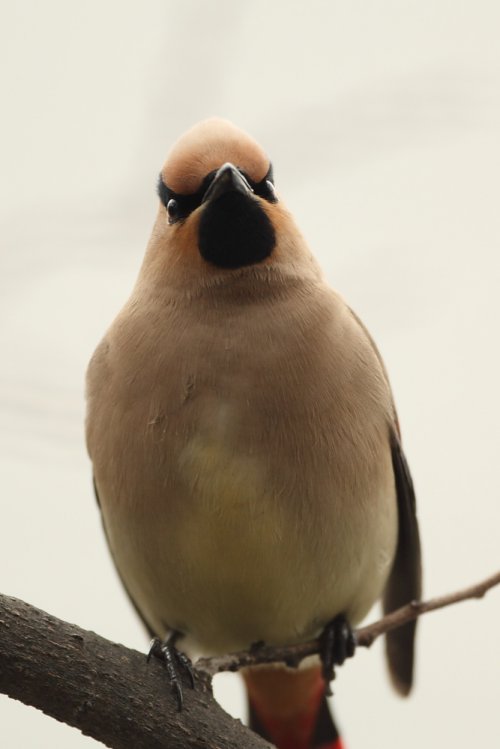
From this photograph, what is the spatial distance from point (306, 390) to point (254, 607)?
624 mm

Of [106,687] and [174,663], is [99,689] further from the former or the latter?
[174,663]

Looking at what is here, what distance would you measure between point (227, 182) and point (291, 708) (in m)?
1.75

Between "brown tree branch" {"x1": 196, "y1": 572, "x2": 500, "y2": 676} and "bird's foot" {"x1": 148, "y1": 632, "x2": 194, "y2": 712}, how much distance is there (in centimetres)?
4

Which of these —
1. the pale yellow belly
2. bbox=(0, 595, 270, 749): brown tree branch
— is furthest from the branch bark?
the pale yellow belly

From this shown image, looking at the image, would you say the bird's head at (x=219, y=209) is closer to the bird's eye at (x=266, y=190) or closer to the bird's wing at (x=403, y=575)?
the bird's eye at (x=266, y=190)

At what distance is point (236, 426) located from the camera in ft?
9.55

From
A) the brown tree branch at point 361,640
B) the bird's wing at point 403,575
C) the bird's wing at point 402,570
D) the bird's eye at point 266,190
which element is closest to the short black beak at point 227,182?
the bird's eye at point 266,190

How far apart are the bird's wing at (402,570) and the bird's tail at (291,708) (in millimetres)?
277

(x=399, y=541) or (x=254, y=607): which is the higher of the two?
(x=399, y=541)

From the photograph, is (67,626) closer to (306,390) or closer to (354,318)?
(306,390)

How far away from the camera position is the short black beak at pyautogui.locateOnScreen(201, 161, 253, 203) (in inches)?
116

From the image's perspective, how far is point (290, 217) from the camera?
129 inches

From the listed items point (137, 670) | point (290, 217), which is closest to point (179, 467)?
point (137, 670)

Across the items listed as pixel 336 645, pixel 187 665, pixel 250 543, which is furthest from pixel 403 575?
pixel 187 665
